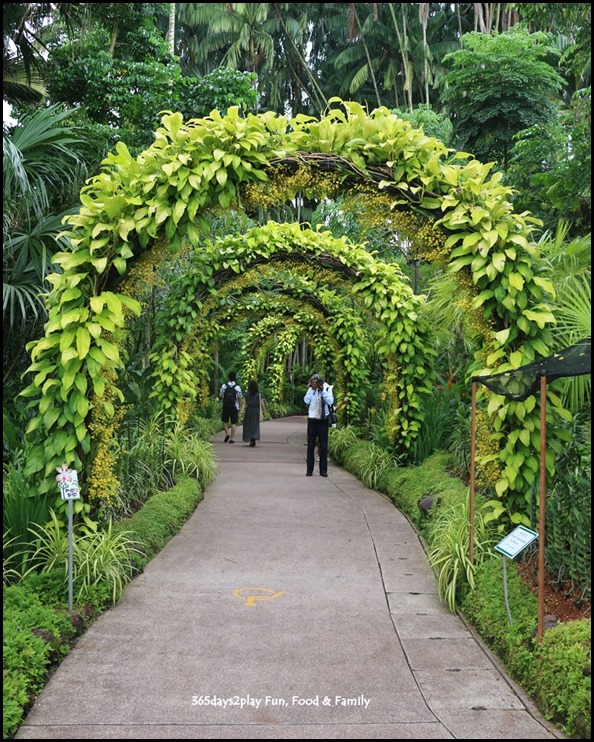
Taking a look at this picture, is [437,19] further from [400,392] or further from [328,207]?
[400,392]

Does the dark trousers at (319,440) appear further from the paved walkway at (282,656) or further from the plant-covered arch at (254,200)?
the plant-covered arch at (254,200)

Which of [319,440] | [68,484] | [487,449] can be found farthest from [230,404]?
[68,484]

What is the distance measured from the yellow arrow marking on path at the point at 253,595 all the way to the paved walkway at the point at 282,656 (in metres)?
0.02

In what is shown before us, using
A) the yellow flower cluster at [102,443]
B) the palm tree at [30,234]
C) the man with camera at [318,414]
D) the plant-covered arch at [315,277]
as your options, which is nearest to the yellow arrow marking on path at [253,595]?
the yellow flower cluster at [102,443]

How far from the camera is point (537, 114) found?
11.8 m

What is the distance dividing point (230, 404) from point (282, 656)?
1285cm

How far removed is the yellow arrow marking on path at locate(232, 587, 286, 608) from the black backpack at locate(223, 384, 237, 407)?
11.1 m

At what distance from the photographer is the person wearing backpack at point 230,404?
16.7 meters

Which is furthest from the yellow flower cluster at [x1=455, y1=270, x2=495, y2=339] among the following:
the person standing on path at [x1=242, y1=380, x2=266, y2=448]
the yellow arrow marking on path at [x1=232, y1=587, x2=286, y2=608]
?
the person standing on path at [x1=242, y1=380, x2=266, y2=448]

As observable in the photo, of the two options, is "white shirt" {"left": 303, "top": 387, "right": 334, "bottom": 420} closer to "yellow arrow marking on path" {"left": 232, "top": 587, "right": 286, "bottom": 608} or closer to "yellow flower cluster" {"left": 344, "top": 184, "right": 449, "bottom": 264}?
"yellow flower cluster" {"left": 344, "top": 184, "right": 449, "bottom": 264}

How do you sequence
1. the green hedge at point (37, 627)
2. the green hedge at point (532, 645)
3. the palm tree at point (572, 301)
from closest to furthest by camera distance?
the green hedge at point (532, 645) → the green hedge at point (37, 627) → the palm tree at point (572, 301)

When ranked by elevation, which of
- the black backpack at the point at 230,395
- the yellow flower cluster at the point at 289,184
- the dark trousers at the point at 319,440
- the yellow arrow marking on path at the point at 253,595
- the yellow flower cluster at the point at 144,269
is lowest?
the yellow arrow marking on path at the point at 253,595

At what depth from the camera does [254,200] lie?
19.7 feet

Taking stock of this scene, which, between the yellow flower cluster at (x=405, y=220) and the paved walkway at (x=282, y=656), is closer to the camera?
the paved walkway at (x=282, y=656)
